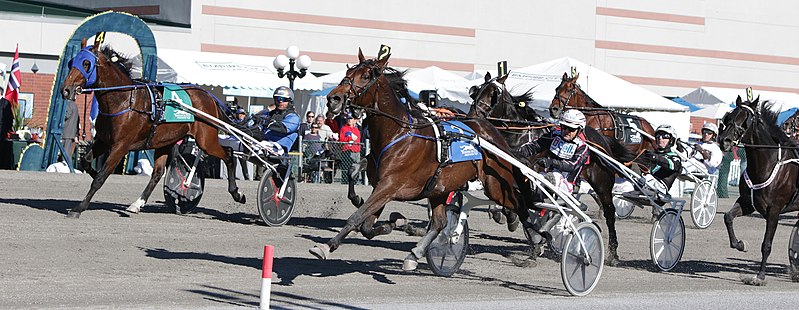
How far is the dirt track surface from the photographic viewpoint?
9.26 metres

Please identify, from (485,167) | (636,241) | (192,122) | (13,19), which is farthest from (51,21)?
(485,167)

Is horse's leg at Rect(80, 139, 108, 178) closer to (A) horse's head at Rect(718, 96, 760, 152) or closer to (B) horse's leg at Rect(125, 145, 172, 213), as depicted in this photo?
(B) horse's leg at Rect(125, 145, 172, 213)

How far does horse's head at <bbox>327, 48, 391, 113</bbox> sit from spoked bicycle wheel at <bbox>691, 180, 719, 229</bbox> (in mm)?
8841

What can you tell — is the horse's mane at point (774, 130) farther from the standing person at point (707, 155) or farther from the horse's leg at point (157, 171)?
the horse's leg at point (157, 171)

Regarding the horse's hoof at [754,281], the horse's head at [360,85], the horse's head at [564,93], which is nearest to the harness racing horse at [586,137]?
the horse's hoof at [754,281]

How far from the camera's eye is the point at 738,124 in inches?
467

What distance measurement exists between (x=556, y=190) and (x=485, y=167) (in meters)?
0.76

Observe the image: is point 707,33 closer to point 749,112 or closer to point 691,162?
point 691,162

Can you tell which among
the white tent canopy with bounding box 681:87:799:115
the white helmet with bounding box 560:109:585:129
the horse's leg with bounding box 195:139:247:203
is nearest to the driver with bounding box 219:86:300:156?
the horse's leg with bounding box 195:139:247:203

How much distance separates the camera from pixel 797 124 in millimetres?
14312

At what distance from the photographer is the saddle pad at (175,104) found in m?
14.2

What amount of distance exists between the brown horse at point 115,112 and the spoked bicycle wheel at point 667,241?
18.5 feet

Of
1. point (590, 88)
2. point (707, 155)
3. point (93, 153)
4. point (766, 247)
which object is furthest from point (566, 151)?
point (590, 88)

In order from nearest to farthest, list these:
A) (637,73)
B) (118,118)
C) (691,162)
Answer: (118,118)
(691,162)
(637,73)
